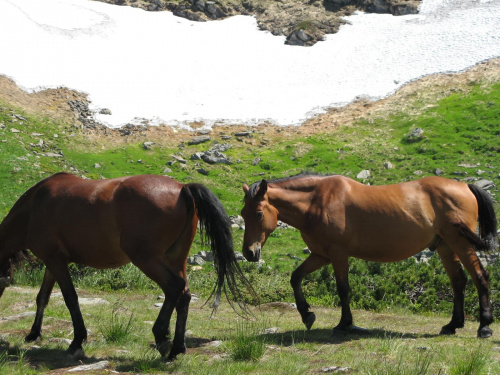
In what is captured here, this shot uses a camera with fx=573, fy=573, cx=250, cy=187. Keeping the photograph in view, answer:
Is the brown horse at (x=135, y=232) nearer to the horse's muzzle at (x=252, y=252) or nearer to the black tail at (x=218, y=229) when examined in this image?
the black tail at (x=218, y=229)

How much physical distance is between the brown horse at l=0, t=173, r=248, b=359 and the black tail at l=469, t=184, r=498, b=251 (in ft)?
17.7

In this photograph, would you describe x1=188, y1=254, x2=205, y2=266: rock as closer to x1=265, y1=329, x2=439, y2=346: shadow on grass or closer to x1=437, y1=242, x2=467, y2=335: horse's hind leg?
x1=265, y1=329, x2=439, y2=346: shadow on grass

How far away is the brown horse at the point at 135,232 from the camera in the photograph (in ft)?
27.3

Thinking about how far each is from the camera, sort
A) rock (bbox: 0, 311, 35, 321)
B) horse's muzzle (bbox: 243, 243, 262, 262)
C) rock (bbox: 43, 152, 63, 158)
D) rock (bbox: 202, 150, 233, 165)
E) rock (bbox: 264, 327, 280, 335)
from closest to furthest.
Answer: horse's muzzle (bbox: 243, 243, 262, 262), rock (bbox: 264, 327, 280, 335), rock (bbox: 0, 311, 35, 321), rock (bbox: 43, 152, 63, 158), rock (bbox: 202, 150, 233, 165)

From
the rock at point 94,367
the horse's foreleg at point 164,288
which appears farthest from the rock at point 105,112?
the rock at point 94,367

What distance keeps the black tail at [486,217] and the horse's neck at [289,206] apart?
135 inches

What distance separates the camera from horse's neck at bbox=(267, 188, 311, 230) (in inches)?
417

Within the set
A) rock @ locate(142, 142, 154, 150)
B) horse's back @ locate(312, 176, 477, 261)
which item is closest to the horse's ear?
horse's back @ locate(312, 176, 477, 261)

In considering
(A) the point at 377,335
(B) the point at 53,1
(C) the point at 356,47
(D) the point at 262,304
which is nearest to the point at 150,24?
(B) the point at 53,1

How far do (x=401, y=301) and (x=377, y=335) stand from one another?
4.53 meters

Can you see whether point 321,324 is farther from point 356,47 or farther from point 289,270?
point 356,47

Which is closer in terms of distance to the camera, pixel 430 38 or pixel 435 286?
pixel 435 286

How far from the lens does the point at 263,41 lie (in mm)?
62344

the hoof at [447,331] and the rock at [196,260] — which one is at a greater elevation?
the hoof at [447,331]
